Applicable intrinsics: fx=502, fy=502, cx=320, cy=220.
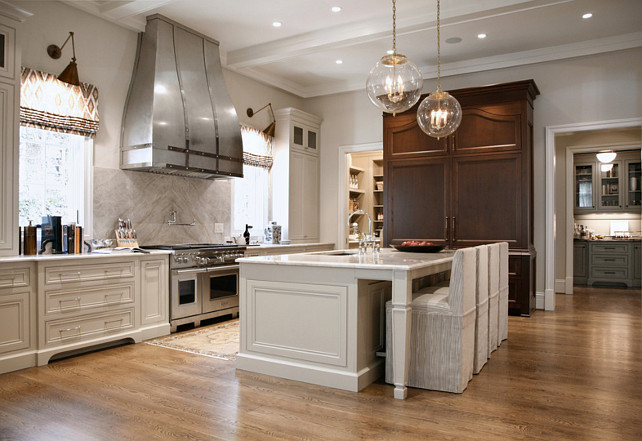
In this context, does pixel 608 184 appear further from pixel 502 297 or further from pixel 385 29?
pixel 385 29

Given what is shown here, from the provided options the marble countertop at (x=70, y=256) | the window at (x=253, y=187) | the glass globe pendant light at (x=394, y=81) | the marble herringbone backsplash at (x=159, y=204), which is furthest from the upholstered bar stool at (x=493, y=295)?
the window at (x=253, y=187)

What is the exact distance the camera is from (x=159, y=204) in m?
5.48

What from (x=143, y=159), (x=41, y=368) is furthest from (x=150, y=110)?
(x=41, y=368)

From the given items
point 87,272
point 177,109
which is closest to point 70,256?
point 87,272

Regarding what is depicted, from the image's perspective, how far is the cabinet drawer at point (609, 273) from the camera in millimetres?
8883

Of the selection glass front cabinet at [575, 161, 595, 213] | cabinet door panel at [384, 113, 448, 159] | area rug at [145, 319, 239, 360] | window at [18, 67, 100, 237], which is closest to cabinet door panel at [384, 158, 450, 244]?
cabinet door panel at [384, 113, 448, 159]

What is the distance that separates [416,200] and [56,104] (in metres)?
4.16

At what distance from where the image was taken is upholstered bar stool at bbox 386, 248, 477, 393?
3.19 m

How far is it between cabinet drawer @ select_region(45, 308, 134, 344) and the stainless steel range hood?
146 centimetres

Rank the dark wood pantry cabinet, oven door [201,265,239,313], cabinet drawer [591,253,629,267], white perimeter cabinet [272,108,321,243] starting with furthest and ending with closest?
cabinet drawer [591,253,629,267] < white perimeter cabinet [272,108,321,243] < the dark wood pantry cabinet < oven door [201,265,239,313]

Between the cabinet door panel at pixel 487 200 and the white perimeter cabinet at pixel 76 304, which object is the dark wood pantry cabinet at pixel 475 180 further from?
the white perimeter cabinet at pixel 76 304

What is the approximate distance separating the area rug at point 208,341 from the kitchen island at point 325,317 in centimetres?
58

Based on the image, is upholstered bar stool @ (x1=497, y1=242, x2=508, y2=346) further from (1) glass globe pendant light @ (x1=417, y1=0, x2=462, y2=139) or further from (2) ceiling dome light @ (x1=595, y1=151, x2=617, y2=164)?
(2) ceiling dome light @ (x1=595, y1=151, x2=617, y2=164)

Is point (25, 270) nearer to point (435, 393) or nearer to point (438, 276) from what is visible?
point (435, 393)
